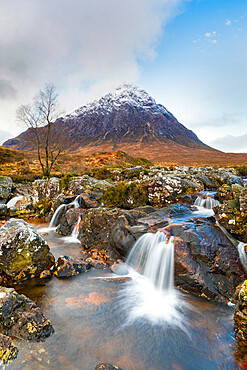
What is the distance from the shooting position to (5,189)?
18641 mm

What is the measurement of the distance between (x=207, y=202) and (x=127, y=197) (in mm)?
4872

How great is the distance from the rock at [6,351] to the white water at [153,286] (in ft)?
8.76

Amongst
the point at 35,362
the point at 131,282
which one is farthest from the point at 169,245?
the point at 35,362

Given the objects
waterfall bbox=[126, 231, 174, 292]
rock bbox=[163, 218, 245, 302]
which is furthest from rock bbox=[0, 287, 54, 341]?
rock bbox=[163, 218, 245, 302]

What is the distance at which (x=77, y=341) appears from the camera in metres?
4.10

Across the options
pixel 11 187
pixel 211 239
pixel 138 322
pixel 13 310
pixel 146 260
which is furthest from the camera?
pixel 11 187

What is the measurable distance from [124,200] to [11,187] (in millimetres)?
14569

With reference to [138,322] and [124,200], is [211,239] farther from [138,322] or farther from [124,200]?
[124,200]

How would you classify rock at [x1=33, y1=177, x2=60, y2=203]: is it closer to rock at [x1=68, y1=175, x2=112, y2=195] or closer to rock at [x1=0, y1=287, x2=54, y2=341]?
rock at [x1=68, y1=175, x2=112, y2=195]

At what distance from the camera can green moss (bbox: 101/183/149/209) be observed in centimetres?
1128

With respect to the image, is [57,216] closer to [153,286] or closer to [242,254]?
[153,286]

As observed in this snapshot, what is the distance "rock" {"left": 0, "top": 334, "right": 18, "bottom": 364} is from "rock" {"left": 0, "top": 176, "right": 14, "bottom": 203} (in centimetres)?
1744

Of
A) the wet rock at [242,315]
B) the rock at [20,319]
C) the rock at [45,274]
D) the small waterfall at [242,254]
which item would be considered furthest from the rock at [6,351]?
the small waterfall at [242,254]

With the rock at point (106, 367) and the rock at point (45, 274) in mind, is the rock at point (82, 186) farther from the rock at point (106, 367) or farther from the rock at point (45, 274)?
the rock at point (106, 367)
